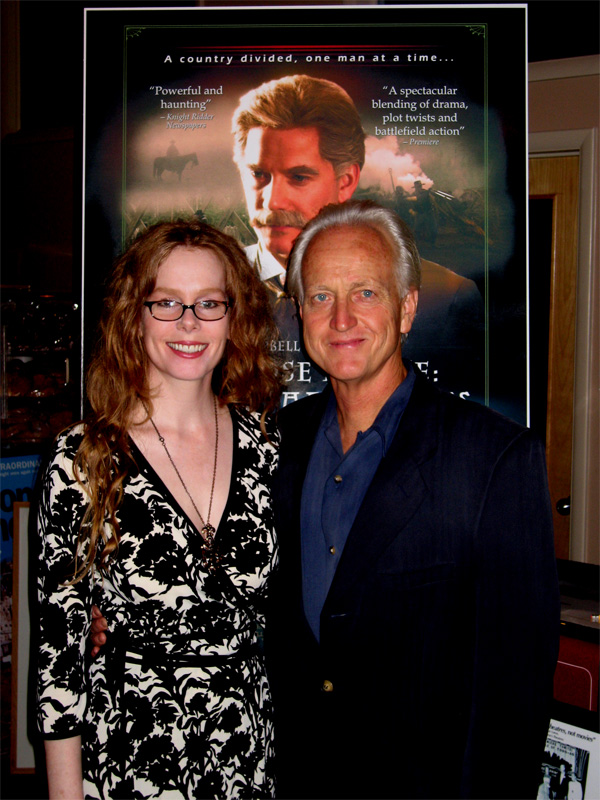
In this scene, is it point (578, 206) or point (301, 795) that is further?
point (578, 206)

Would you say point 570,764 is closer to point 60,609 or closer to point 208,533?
point 208,533

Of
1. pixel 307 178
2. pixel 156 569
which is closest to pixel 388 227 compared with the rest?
pixel 307 178

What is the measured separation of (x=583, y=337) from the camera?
304 centimetres

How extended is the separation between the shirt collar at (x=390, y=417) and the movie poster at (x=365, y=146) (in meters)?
0.41

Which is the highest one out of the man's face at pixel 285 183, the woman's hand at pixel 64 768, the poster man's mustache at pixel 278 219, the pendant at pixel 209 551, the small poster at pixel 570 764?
the man's face at pixel 285 183

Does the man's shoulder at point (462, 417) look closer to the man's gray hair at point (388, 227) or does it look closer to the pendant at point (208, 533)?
the man's gray hair at point (388, 227)

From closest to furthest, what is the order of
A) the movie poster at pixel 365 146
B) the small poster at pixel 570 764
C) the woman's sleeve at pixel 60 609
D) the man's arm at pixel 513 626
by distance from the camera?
the man's arm at pixel 513 626
the woman's sleeve at pixel 60 609
the small poster at pixel 570 764
the movie poster at pixel 365 146

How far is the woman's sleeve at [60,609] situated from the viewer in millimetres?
1402

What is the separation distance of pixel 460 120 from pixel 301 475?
125 centimetres

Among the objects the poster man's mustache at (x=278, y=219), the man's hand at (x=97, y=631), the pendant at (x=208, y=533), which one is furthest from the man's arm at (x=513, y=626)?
the poster man's mustache at (x=278, y=219)

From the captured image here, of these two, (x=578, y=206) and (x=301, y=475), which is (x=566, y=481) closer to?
(x=578, y=206)

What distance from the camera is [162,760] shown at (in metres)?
1.42

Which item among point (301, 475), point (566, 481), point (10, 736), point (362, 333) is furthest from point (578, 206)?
point (10, 736)

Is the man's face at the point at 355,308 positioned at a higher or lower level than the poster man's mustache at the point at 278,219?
lower
